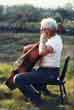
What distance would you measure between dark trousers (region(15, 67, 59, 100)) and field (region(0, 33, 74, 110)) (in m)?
0.23

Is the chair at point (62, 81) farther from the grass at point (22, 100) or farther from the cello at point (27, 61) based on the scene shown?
the cello at point (27, 61)

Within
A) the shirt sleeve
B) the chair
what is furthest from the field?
the shirt sleeve

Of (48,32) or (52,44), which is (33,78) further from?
(48,32)

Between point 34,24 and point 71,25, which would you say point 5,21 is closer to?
point 34,24

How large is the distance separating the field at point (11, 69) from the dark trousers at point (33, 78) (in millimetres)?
226

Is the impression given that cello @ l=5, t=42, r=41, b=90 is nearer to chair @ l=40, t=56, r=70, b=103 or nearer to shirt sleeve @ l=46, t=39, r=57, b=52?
shirt sleeve @ l=46, t=39, r=57, b=52

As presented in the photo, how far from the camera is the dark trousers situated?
6738mm

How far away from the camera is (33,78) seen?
6.75 meters

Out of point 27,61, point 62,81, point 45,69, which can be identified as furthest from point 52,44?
point 62,81

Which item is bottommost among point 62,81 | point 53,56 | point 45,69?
point 62,81

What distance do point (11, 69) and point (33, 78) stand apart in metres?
2.29

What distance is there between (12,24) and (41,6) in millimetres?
680

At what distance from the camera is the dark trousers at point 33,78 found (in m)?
6.74

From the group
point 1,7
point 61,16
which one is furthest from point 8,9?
point 61,16
